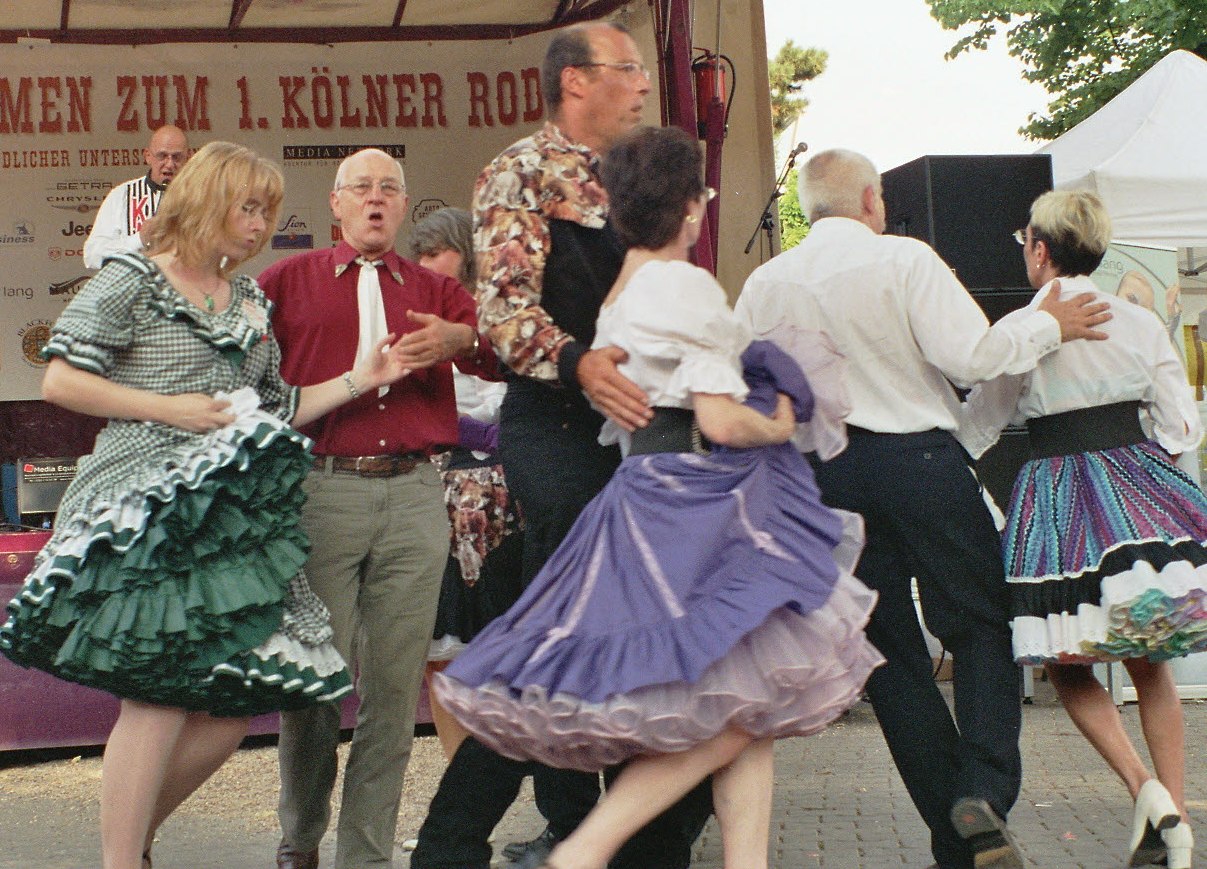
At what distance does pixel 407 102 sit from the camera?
9789 mm

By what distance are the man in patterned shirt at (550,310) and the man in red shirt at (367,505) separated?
15.2 inches

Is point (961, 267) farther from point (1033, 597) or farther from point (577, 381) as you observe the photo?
point (577, 381)

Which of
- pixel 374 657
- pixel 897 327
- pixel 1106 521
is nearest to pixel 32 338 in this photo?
pixel 374 657

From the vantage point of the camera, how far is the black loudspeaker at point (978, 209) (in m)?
7.80

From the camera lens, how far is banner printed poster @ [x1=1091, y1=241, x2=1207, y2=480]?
26.5 feet

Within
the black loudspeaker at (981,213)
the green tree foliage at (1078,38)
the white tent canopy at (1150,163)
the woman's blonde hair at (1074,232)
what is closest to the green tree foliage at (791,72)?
the green tree foliage at (1078,38)

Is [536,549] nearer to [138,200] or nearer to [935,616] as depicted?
[935,616]

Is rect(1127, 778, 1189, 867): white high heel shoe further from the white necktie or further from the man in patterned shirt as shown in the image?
the white necktie

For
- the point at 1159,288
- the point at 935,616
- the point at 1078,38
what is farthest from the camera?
the point at 1078,38

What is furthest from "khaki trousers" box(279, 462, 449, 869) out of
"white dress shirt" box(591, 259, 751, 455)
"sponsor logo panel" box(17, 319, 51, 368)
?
"sponsor logo panel" box(17, 319, 51, 368)

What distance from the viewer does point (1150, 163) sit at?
9469 millimetres

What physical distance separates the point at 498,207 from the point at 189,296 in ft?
2.56

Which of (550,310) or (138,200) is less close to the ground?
(138,200)

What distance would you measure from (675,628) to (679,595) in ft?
0.25
